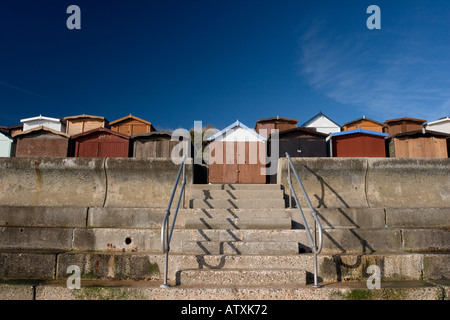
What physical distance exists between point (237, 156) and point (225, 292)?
1015 centimetres

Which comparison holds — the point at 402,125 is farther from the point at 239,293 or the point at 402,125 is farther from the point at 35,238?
the point at 35,238

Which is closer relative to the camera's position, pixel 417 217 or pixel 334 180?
pixel 417 217

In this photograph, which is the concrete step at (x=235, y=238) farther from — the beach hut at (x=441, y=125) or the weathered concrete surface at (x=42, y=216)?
the beach hut at (x=441, y=125)

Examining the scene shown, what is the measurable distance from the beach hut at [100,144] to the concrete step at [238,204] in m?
12.6

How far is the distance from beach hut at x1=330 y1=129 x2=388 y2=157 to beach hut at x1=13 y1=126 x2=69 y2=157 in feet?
48.3

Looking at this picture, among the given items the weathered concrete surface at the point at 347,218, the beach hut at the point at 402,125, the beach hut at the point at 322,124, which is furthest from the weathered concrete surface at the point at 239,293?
the beach hut at the point at 322,124

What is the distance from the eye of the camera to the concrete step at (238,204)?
5.20 meters

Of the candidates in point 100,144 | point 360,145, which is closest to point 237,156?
point 360,145

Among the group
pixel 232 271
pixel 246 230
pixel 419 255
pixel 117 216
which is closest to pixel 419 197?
pixel 419 255

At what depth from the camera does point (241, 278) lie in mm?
3480

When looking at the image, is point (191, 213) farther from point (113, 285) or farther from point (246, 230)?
point (113, 285)

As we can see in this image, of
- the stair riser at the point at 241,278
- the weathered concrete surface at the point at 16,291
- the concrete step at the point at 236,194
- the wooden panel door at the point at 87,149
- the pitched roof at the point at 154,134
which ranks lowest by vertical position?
the weathered concrete surface at the point at 16,291

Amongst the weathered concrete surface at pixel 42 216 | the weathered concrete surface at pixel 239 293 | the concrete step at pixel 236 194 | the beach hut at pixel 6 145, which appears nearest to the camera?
the weathered concrete surface at pixel 239 293
